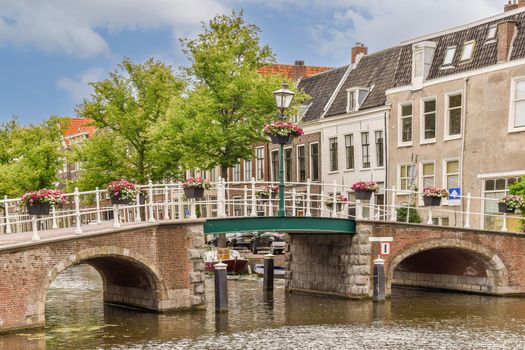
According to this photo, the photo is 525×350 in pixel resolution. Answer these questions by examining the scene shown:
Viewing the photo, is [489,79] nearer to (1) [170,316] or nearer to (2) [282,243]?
(2) [282,243]

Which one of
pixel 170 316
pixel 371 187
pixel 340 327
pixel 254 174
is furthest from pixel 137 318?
pixel 254 174

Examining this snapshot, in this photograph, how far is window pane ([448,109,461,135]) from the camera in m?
34.8

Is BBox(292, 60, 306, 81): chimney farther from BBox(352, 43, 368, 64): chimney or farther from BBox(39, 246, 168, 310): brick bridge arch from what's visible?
BBox(39, 246, 168, 310): brick bridge arch

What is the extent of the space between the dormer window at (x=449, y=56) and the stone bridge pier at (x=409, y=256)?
931 centimetres

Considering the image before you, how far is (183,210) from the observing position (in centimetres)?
5416

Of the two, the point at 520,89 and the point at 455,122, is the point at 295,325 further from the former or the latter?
the point at 455,122

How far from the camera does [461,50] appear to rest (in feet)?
117

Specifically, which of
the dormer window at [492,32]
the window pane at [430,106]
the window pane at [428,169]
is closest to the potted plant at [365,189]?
the window pane at [428,169]

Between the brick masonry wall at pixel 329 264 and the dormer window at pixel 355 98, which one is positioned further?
the dormer window at pixel 355 98

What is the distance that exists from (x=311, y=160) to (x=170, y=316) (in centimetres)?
2247

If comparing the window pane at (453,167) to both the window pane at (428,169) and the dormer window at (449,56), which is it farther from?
the dormer window at (449,56)

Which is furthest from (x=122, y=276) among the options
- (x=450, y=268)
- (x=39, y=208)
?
(x=450, y=268)

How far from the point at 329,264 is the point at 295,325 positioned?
6590mm

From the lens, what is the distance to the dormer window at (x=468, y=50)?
34.8 meters
